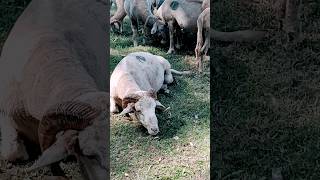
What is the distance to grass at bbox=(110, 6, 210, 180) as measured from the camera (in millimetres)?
3148

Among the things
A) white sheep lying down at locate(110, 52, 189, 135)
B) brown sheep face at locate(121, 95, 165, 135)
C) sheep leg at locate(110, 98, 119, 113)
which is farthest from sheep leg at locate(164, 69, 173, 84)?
sheep leg at locate(110, 98, 119, 113)

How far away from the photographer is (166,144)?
316cm

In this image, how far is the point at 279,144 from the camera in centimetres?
325

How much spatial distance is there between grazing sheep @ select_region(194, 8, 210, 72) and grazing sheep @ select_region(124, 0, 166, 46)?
0.59 feet

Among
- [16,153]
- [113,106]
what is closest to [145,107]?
[113,106]

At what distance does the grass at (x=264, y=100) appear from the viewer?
3.19 metres

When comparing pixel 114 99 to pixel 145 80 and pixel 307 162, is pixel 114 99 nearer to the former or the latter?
pixel 145 80

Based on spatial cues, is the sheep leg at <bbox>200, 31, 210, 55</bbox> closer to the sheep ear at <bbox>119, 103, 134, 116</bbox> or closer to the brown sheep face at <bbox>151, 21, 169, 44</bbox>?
the brown sheep face at <bbox>151, 21, 169, 44</bbox>

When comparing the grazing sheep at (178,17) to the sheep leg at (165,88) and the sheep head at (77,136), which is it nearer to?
the sheep leg at (165,88)

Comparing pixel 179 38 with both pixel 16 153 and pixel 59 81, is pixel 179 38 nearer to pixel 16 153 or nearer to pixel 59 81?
pixel 59 81

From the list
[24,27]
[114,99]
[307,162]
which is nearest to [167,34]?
[114,99]

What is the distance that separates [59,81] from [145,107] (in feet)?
1.27

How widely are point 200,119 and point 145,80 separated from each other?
0.98 ft

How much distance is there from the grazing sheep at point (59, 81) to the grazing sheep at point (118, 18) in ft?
0.21
